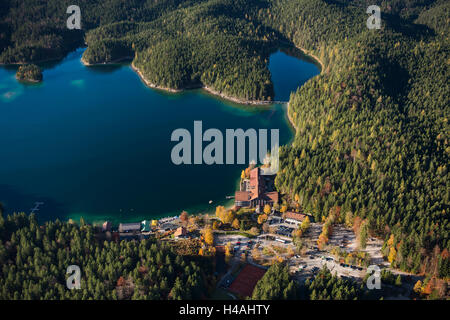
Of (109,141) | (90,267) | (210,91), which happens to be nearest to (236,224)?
(90,267)

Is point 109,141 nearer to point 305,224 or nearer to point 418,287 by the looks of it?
point 305,224

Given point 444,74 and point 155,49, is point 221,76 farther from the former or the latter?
point 444,74

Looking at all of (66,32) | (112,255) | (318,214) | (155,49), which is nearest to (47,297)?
(112,255)

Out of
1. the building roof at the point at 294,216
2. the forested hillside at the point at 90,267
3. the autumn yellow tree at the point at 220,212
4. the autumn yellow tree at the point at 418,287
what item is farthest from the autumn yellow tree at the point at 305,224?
the autumn yellow tree at the point at 418,287

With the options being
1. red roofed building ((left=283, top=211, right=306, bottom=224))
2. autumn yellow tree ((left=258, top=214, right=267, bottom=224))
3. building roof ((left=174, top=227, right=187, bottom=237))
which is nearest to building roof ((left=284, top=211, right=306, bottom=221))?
red roofed building ((left=283, top=211, right=306, bottom=224))

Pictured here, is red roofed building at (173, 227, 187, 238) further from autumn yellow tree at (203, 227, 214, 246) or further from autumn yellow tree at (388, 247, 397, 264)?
autumn yellow tree at (388, 247, 397, 264)
